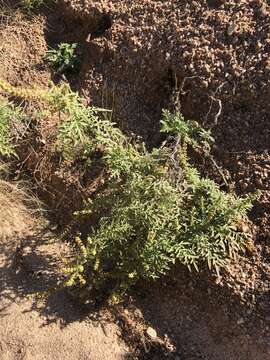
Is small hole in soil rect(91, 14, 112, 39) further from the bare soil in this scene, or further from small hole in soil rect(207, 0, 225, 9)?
small hole in soil rect(207, 0, 225, 9)

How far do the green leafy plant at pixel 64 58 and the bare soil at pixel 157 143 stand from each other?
0.10 meters

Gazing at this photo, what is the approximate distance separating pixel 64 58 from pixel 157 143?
871 millimetres

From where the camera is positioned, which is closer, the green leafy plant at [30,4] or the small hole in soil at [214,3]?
the small hole in soil at [214,3]

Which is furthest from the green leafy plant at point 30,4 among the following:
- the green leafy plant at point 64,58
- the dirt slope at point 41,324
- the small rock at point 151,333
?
the small rock at point 151,333

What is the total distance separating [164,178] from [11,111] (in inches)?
40.7

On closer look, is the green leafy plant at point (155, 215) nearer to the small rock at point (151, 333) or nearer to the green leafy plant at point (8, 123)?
the small rock at point (151, 333)

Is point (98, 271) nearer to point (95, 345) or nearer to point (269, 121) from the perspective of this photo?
point (95, 345)

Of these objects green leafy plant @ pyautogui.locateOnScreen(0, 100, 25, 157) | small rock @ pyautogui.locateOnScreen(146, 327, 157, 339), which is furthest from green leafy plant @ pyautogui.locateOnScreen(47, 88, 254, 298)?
green leafy plant @ pyautogui.locateOnScreen(0, 100, 25, 157)

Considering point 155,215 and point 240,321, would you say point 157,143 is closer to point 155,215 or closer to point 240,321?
point 155,215

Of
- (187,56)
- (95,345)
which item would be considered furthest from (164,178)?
(95,345)

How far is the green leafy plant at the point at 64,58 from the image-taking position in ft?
11.8

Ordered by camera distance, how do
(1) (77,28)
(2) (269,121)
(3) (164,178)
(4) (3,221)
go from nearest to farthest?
(3) (164,178) → (2) (269,121) → (4) (3,221) → (1) (77,28)

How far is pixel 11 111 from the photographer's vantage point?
3.28 m

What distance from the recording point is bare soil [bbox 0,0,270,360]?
3.05 metres
